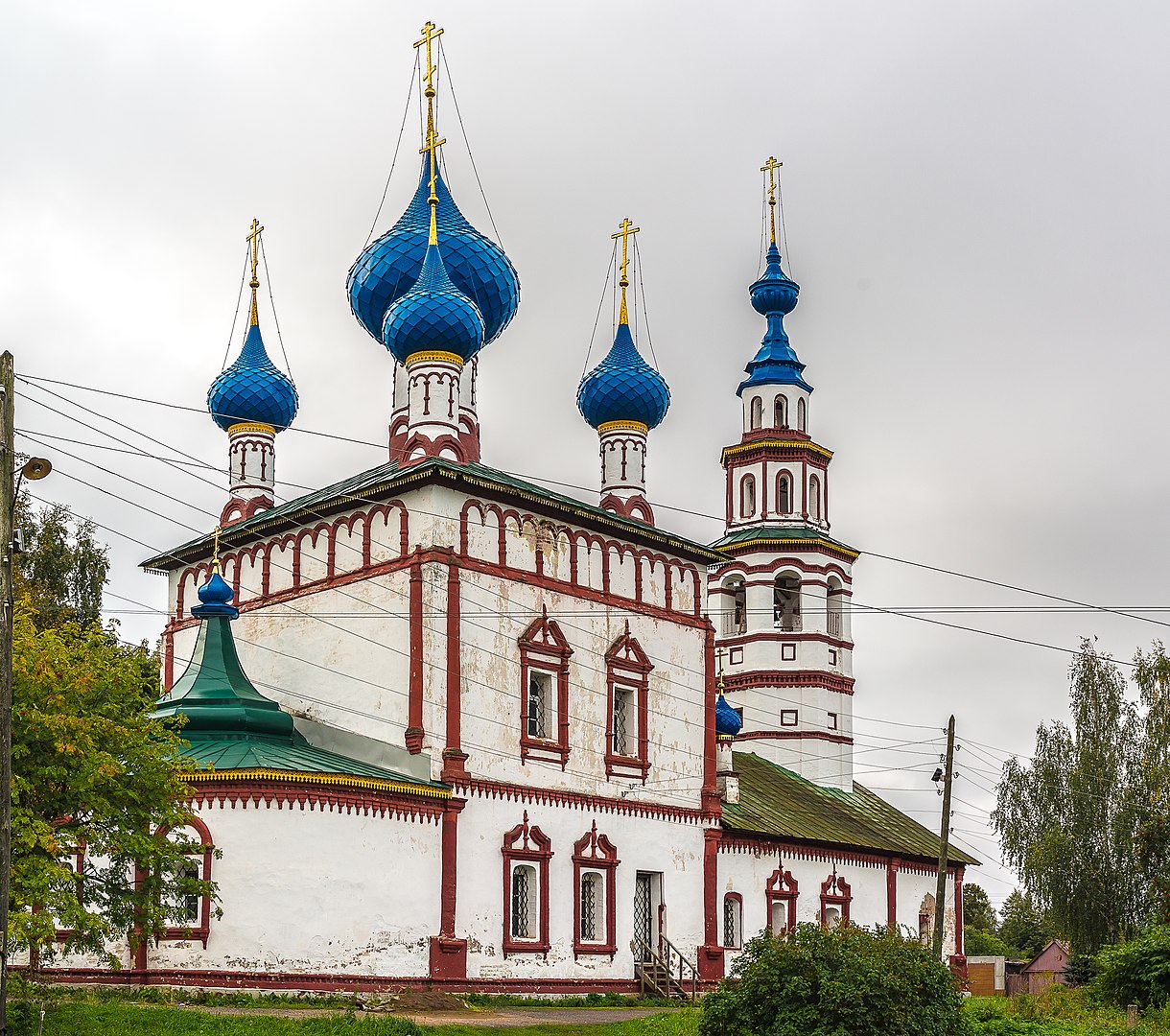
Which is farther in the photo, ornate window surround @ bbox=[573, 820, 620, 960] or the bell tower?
the bell tower

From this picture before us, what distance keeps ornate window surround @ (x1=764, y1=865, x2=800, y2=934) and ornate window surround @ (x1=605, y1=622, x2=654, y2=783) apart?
181 inches

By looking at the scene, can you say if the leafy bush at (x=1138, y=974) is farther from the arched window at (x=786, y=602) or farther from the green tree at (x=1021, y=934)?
the green tree at (x=1021, y=934)

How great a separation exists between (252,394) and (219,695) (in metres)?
8.79

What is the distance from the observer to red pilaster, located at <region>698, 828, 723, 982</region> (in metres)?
29.5

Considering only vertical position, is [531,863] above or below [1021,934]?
above

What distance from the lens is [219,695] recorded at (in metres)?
24.9

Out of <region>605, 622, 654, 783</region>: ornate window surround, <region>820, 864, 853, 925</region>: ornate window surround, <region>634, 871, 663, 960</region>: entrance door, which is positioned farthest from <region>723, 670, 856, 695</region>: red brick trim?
<region>634, 871, 663, 960</region>: entrance door

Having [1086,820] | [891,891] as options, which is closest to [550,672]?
[891,891]

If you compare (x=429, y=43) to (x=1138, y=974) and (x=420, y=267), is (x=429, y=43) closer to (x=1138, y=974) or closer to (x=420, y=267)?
(x=420, y=267)

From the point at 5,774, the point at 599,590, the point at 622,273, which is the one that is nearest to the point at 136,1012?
the point at 5,774

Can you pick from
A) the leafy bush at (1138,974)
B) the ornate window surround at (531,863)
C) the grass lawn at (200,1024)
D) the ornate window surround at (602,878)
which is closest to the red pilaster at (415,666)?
the ornate window surround at (531,863)

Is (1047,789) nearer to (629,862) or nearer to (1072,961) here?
(1072,961)

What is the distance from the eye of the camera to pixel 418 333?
2830cm

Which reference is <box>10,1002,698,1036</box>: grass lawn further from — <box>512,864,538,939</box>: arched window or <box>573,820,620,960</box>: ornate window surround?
<box>573,820,620,960</box>: ornate window surround
